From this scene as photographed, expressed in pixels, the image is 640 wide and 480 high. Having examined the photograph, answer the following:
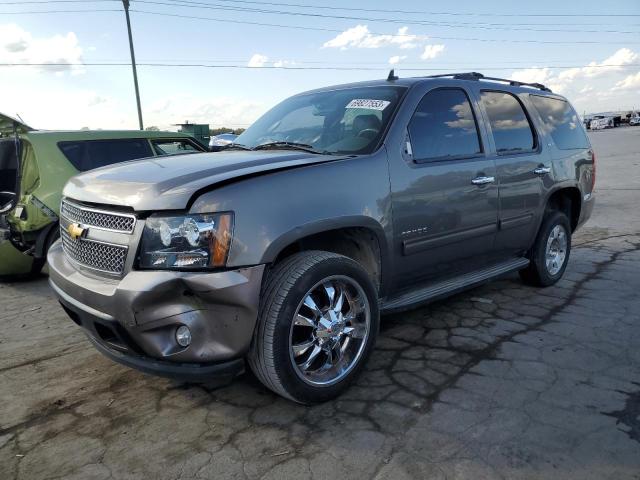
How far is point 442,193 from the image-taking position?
3496 mm

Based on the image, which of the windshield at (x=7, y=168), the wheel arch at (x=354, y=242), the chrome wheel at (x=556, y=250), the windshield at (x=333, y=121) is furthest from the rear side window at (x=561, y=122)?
the windshield at (x=7, y=168)

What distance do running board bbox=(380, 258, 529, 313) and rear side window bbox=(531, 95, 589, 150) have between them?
1.33 meters

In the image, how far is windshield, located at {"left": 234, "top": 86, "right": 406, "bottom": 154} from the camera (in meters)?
3.36

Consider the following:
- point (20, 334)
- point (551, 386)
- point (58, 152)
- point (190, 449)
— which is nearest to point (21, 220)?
point (58, 152)

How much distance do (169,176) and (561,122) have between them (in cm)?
403

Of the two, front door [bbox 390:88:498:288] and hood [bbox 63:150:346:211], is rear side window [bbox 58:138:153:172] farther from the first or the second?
front door [bbox 390:88:498:288]

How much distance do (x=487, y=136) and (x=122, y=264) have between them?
2868 millimetres

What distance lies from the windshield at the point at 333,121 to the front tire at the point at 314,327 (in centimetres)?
88

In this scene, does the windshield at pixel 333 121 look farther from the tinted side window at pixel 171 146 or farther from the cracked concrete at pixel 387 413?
the tinted side window at pixel 171 146

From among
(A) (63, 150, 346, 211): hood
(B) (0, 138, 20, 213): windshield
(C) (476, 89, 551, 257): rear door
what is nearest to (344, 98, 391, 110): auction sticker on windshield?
(A) (63, 150, 346, 211): hood

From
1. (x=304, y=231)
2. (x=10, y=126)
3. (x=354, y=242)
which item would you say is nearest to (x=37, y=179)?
(x=10, y=126)

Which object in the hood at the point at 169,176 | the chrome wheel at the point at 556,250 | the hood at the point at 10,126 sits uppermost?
the hood at the point at 10,126

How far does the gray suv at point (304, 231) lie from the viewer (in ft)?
8.00

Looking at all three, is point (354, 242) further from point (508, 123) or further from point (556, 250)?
point (556, 250)
